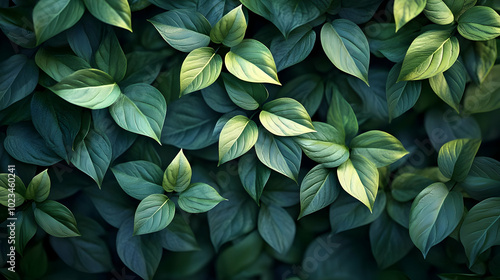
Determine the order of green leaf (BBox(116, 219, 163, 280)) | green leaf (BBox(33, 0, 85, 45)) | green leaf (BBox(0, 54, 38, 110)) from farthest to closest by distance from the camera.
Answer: green leaf (BBox(116, 219, 163, 280)) → green leaf (BBox(0, 54, 38, 110)) → green leaf (BBox(33, 0, 85, 45))

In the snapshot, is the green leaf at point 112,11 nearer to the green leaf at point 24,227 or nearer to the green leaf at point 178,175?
the green leaf at point 178,175

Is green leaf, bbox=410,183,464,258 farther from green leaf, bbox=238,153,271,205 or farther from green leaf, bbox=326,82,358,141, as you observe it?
green leaf, bbox=238,153,271,205

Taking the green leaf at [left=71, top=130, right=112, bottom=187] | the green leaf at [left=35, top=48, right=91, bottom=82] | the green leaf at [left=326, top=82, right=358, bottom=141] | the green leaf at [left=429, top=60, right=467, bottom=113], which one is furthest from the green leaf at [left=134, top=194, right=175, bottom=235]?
the green leaf at [left=429, top=60, right=467, bottom=113]

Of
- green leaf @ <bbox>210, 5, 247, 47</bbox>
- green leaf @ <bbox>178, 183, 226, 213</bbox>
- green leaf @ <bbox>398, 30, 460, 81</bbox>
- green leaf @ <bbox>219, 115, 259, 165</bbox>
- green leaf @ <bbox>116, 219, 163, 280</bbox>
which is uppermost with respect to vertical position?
green leaf @ <bbox>210, 5, 247, 47</bbox>

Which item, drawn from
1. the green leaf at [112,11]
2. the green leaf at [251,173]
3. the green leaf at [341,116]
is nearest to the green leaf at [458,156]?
the green leaf at [341,116]

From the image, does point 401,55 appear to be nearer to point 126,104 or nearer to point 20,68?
point 126,104

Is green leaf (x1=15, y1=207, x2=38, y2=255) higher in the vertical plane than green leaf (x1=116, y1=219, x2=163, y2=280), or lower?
higher
